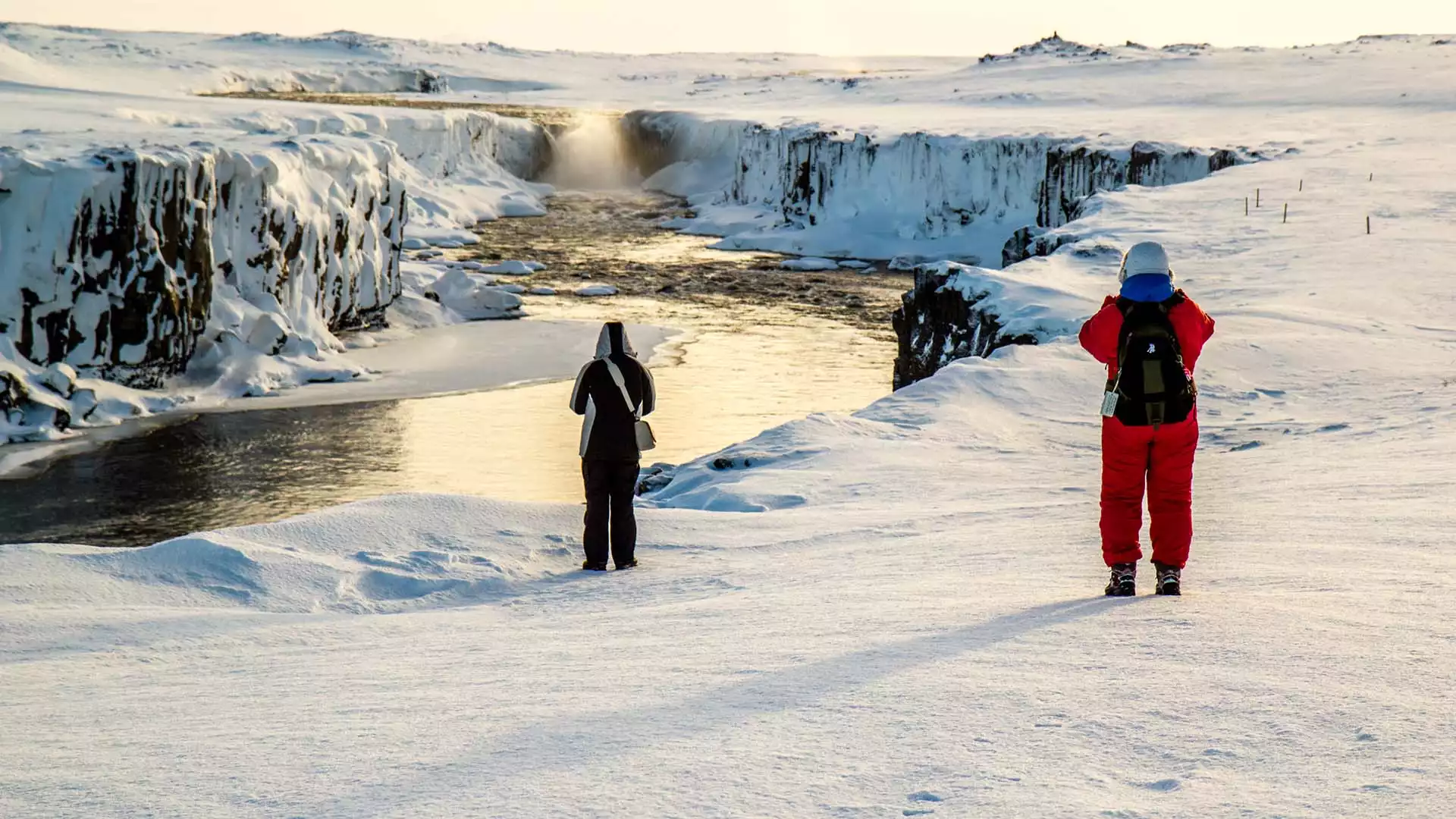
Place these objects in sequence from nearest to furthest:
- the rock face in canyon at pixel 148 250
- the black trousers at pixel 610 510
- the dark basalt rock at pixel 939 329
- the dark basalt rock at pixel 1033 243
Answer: the black trousers at pixel 610 510, the dark basalt rock at pixel 939 329, the rock face in canyon at pixel 148 250, the dark basalt rock at pixel 1033 243

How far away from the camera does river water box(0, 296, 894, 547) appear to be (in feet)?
39.3

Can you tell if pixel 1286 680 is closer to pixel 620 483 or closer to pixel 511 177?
pixel 620 483

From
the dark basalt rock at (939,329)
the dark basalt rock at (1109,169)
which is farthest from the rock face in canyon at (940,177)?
the dark basalt rock at (939,329)

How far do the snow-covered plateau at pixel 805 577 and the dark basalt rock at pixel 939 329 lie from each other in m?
0.07

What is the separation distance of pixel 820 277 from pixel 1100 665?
24884 mm

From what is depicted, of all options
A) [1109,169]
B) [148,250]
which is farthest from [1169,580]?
[1109,169]

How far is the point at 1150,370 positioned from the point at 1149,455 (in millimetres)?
362

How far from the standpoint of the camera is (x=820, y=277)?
28.7m

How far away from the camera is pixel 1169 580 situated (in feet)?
17.2

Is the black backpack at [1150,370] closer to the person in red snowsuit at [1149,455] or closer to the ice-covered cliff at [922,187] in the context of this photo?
the person in red snowsuit at [1149,455]

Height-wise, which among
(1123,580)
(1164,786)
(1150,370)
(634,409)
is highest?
(1150,370)

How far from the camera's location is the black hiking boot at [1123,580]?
5293 millimetres

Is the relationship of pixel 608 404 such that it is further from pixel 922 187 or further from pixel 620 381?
pixel 922 187

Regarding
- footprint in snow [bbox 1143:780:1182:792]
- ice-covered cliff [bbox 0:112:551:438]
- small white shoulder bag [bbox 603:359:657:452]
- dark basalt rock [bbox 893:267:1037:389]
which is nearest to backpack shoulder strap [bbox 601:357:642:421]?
small white shoulder bag [bbox 603:359:657:452]
